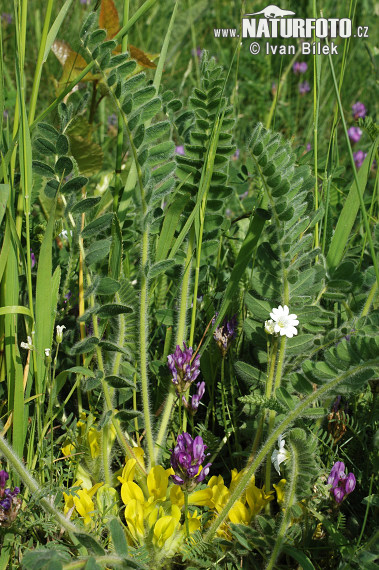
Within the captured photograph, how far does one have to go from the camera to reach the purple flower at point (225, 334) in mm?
1443

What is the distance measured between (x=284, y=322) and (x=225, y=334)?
221mm

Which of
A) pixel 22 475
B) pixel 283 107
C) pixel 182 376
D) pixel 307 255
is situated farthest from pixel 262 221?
pixel 283 107

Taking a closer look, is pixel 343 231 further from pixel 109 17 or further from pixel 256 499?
pixel 109 17

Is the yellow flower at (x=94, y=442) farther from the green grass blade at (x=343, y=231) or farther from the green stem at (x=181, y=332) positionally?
the green grass blade at (x=343, y=231)

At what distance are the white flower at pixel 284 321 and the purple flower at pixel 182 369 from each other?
0.59ft

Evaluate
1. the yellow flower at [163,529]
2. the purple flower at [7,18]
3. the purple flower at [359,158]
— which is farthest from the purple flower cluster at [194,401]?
the purple flower at [7,18]

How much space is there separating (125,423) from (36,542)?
0.30m

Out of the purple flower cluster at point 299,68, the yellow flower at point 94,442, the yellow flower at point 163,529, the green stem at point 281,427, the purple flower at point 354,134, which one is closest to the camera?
the green stem at point 281,427

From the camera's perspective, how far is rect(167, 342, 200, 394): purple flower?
132cm

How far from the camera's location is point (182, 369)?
51.9 inches

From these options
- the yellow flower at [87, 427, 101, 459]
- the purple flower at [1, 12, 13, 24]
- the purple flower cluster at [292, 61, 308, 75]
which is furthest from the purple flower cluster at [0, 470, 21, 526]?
the purple flower at [1, 12, 13, 24]

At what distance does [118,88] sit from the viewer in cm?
116

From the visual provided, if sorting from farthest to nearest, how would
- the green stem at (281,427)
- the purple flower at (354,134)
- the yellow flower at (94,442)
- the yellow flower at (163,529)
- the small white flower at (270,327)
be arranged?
1. the purple flower at (354,134)
2. the yellow flower at (94,442)
3. the small white flower at (270,327)
4. the yellow flower at (163,529)
5. the green stem at (281,427)

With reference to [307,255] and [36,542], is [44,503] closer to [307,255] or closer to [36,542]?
[36,542]
